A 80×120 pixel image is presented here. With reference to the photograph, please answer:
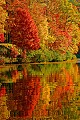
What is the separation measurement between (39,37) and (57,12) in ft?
64.9

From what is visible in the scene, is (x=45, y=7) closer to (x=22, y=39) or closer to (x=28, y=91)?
(x=22, y=39)

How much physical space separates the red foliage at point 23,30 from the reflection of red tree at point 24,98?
107 feet

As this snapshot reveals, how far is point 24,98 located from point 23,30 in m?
40.7

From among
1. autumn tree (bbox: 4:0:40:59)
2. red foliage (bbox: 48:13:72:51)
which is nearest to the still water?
autumn tree (bbox: 4:0:40:59)

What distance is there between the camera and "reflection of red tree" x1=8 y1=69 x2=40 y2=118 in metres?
18.2

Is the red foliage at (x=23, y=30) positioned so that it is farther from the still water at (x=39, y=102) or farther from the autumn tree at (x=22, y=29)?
the still water at (x=39, y=102)

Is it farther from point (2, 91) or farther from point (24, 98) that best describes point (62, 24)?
point (24, 98)

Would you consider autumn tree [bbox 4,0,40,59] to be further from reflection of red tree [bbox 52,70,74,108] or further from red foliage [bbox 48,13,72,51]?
reflection of red tree [bbox 52,70,74,108]

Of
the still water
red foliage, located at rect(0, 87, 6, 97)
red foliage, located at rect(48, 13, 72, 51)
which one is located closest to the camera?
the still water

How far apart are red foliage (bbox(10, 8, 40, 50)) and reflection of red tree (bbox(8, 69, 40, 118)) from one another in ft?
107

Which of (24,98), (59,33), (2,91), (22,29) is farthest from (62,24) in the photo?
(24,98)

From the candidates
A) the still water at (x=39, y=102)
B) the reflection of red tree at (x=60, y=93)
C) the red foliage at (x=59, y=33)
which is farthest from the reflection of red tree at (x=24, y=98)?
the red foliage at (x=59, y=33)

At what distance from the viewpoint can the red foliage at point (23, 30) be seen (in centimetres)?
6188

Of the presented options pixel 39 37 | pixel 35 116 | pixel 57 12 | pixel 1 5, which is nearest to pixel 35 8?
pixel 39 37
